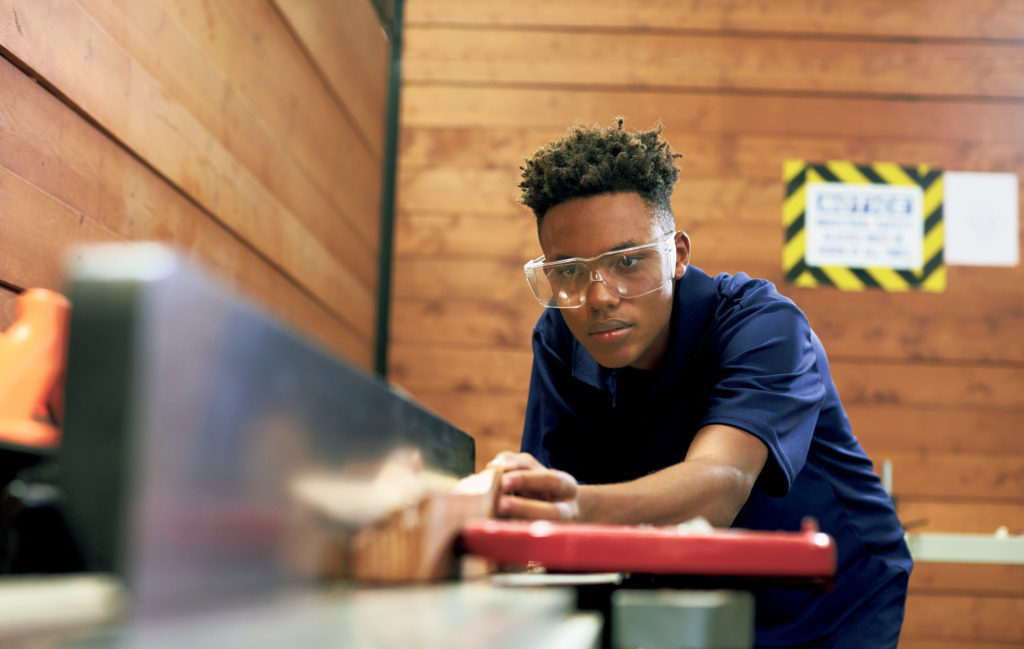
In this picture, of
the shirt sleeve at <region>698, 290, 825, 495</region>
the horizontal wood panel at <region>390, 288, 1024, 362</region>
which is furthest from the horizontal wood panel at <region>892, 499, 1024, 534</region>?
the shirt sleeve at <region>698, 290, 825, 495</region>

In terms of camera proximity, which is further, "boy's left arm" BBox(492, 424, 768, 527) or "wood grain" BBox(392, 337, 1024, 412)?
"wood grain" BBox(392, 337, 1024, 412)

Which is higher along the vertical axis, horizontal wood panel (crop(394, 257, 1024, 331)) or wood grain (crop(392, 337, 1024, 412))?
horizontal wood panel (crop(394, 257, 1024, 331))

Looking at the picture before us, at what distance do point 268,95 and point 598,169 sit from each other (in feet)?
4.33

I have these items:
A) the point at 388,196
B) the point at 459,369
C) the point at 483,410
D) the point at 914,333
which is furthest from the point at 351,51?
the point at 914,333

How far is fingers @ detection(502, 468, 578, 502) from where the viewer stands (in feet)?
3.07

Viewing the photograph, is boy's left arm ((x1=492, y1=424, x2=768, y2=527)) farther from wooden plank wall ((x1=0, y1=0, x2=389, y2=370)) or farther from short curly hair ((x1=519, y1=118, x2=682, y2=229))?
wooden plank wall ((x1=0, y1=0, x2=389, y2=370))

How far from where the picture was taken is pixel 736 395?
4.38 ft

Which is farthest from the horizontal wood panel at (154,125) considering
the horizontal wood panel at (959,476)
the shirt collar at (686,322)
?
the horizontal wood panel at (959,476)

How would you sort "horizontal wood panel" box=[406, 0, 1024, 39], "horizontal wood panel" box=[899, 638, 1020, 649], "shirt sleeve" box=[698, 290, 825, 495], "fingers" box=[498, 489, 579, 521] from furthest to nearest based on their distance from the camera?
"horizontal wood panel" box=[406, 0, 1024, 39], "horizontal wood panel" box=[899, 638, 1020, 649], "shirt sleeve" box=[698, 290, 825, 495], "fingers" box=[498, 489, 579, 521]

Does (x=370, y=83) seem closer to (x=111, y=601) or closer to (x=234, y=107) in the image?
(x=234, y=107)

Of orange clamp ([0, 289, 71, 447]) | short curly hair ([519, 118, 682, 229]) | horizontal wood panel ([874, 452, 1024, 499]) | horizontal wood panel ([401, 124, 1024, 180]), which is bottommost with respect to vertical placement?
horizontal wood panel ([874, 452, 1024, 499])

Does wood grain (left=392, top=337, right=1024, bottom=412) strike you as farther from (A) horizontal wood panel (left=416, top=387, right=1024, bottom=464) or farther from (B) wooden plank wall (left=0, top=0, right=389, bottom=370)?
(B) wooden plank wall (left=0, top=0, right=389, bottom=370)

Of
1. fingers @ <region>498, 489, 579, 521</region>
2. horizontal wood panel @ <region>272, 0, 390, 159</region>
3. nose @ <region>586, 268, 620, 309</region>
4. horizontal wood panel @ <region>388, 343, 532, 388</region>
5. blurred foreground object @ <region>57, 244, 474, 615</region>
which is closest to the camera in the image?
blurred foreground object @ <region>57, 244, 474, 615</region>

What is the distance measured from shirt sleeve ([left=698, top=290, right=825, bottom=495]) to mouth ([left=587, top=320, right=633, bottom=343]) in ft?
0.48
